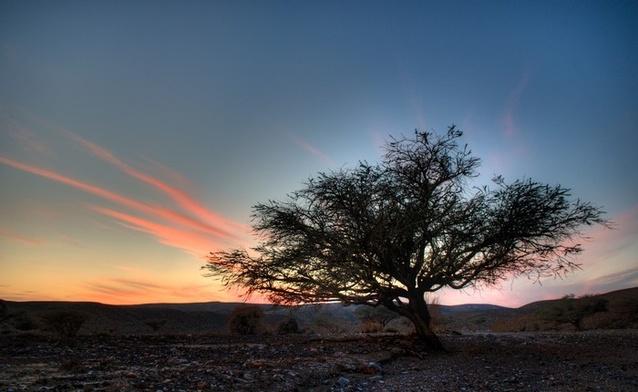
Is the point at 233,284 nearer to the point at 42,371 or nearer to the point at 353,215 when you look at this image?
the point at 353,215

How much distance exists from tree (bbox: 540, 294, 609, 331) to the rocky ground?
12071 millimetres

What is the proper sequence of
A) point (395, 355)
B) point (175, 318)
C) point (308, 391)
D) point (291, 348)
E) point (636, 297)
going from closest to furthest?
1. point (308, 391)
2. point (395, 355)
3. point (291, 348)
4. point (636, 297)
5. point (175, 318)

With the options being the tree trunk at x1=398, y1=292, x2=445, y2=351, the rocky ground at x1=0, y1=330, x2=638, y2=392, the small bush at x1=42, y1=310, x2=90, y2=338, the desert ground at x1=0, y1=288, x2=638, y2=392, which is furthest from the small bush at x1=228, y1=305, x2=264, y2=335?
the tree trunk at x1=398, y1=292, x2=445, y2=351

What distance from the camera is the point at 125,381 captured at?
6035mm

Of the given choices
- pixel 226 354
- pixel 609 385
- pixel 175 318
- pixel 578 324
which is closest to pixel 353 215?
pixel 226 354

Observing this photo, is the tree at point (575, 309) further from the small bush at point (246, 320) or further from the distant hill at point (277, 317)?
the small bush at point (246, 320)

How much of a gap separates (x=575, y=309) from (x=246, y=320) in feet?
69.5

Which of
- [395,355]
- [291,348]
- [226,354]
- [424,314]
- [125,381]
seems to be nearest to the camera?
[125,381]

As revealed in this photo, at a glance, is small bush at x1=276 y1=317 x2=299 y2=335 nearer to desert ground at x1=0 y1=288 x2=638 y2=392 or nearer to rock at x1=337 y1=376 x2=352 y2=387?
desert ground at x1=0 y1=288 x2=638 y2=392

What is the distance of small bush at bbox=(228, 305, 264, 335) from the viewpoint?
21.4 metres

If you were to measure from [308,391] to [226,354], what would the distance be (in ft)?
14.0

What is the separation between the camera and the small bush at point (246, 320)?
70.2 feet

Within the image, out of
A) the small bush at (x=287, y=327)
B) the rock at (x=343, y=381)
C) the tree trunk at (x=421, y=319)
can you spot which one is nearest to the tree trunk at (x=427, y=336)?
the tree trunk at (x=421, y=319)

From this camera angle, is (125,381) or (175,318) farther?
(175,318)
